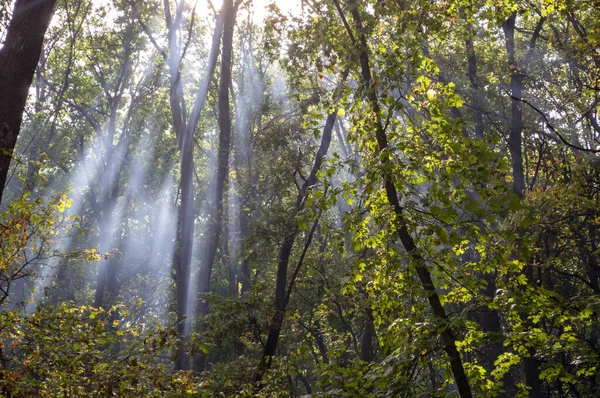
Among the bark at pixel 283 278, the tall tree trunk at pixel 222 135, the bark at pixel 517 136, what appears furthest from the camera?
the tall tree trunk at pixel 222 135

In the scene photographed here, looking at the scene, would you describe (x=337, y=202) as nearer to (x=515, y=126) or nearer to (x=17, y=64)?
(x=515, y=126)

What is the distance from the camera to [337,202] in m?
11.3

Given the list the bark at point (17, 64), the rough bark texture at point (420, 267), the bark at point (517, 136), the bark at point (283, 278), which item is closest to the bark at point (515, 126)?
the bark at point (517, 136)

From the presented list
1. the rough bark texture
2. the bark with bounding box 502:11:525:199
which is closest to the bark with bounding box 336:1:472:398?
the rough bark texture

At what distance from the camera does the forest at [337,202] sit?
4.31 meters

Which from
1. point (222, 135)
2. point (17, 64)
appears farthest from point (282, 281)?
point (17, 64)

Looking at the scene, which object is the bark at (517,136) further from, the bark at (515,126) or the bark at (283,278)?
the bark at (283,278)

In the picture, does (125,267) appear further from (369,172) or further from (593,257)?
(369,172)

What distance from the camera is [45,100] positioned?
83.0ft

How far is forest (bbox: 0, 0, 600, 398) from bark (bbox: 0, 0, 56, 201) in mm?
20

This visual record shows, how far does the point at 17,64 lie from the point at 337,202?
268 inches

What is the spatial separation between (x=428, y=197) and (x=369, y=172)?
0.44 metres

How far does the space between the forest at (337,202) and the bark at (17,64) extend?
0.02 metres

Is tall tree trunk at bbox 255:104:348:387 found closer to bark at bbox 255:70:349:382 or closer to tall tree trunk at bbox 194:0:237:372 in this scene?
bark at bbox 255:70:349:382
